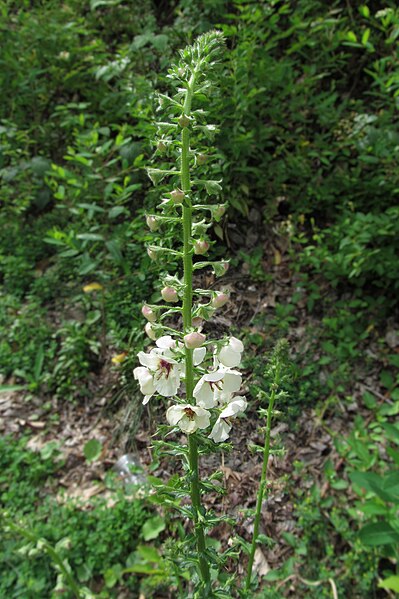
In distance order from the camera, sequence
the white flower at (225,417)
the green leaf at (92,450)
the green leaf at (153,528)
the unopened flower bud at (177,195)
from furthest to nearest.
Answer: the green leaf at (92,450) → the green leaf at (153,528) → the white flower at (225,417) → the unopened flower bud at (177,195)

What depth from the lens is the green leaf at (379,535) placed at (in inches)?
84.4

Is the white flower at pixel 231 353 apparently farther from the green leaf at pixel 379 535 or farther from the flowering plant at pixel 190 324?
the green leaf at pixel 379 535

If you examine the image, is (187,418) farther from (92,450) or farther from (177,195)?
(92,450)

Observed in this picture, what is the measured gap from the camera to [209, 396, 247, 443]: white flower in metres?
1.44

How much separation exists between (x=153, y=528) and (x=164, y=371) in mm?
1648

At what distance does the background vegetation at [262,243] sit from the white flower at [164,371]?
0.95 metres

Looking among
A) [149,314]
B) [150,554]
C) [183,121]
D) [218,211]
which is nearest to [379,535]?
[150,554]

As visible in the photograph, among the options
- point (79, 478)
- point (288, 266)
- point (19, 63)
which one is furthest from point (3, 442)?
point (19, 63)

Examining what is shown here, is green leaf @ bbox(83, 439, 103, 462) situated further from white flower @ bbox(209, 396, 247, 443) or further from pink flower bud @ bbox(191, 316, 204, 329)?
pink flower bud @ bbox(191, 316, 204, 329)

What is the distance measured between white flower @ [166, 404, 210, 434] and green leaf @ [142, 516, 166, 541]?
5.04 feet

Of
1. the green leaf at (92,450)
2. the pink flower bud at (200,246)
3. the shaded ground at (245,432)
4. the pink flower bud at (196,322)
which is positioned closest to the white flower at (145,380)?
the pink flower bud at (196,322)

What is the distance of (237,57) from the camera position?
315 centimetres

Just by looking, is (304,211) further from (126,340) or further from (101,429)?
(101,429)

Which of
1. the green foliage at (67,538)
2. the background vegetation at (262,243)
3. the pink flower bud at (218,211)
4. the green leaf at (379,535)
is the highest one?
the pink flower bud at (218,211)
